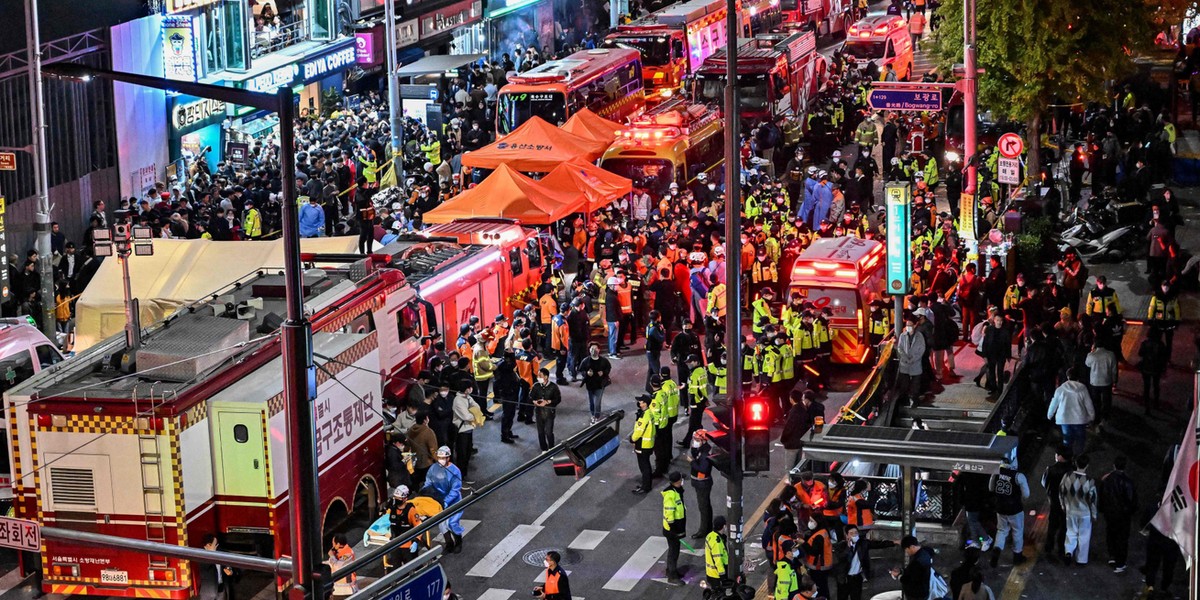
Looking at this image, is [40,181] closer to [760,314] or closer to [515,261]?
[515,261]

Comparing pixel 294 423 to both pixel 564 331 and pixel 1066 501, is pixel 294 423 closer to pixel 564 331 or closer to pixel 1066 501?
pixel 1066 501

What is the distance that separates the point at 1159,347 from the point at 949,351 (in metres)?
3.59

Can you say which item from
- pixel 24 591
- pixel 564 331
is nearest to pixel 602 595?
pixel 24 591

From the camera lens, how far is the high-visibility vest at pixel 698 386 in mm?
25156

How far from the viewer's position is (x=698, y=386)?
82.6 feet

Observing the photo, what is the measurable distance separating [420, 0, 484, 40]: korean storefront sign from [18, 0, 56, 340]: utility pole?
1171 inches

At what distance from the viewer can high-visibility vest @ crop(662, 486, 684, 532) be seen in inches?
811

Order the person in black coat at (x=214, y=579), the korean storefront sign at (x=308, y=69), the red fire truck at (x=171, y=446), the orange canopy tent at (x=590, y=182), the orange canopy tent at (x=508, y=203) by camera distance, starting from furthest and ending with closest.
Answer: the korean storefront sign at (x=308, y=69) → the orange canopy tent at (x=590, y=182) → the orange canopy tent at (x=508, y=203) → the person in black coat at (x=214, y=579) → the red fire truck at (x=171, y=446)

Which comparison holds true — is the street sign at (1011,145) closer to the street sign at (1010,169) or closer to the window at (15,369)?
the street sign at (1010,169)

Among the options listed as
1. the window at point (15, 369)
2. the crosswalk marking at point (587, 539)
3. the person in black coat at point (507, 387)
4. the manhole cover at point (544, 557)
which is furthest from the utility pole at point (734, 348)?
the window at point (15, 369)

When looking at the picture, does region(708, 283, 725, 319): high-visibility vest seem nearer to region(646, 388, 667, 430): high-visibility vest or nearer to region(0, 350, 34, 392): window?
region(646, 388, 667, 430): high-visibility vest

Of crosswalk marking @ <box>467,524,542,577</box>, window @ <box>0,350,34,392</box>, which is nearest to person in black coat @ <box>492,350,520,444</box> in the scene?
crosswalk marking @ <box>467,524,542,577</box>

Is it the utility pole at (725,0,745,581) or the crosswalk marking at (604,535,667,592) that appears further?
the crosswalk marking at (604,535,667,592)

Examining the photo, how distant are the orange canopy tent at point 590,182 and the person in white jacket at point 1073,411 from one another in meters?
14.4
